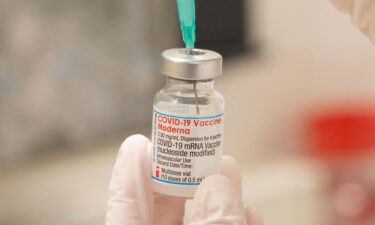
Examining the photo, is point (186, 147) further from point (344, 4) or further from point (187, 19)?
point (344, 4)

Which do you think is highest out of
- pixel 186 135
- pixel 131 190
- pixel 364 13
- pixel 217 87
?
pixel 364 13

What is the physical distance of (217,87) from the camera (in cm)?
234

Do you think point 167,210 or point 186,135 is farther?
point 167,210

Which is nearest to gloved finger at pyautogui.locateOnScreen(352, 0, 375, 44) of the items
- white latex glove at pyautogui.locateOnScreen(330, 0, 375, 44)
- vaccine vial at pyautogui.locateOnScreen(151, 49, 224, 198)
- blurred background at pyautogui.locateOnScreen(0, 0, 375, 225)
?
white latex glove at pyautogui.locateOnScreen(330, 0, 375, 44)

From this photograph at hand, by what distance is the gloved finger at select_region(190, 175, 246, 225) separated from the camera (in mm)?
918

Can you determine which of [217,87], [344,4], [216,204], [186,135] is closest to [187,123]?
[186,135]

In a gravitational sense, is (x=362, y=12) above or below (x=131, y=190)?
above

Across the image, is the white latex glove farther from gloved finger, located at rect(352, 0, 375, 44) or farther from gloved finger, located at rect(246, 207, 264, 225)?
gloved finger, located at rect(246, 207, 264, 225)

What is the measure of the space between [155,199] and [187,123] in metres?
0.22

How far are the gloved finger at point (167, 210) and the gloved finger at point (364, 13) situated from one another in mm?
425

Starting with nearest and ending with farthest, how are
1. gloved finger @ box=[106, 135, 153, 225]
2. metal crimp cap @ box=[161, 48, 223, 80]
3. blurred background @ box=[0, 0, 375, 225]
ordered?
metal crimp cap @ box=[161, 48, 223, 80] < gloved finger @ box=[106, 135, 153, 225] < blurred background @ box=[0, 0, 375, 225]

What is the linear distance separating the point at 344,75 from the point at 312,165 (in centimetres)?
46

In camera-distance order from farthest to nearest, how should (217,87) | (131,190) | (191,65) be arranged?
(217,87)
(131,190)
(191,65)

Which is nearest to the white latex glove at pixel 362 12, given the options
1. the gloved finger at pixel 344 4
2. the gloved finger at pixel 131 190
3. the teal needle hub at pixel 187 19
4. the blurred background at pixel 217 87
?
the gloved finger at pixel 344 4
